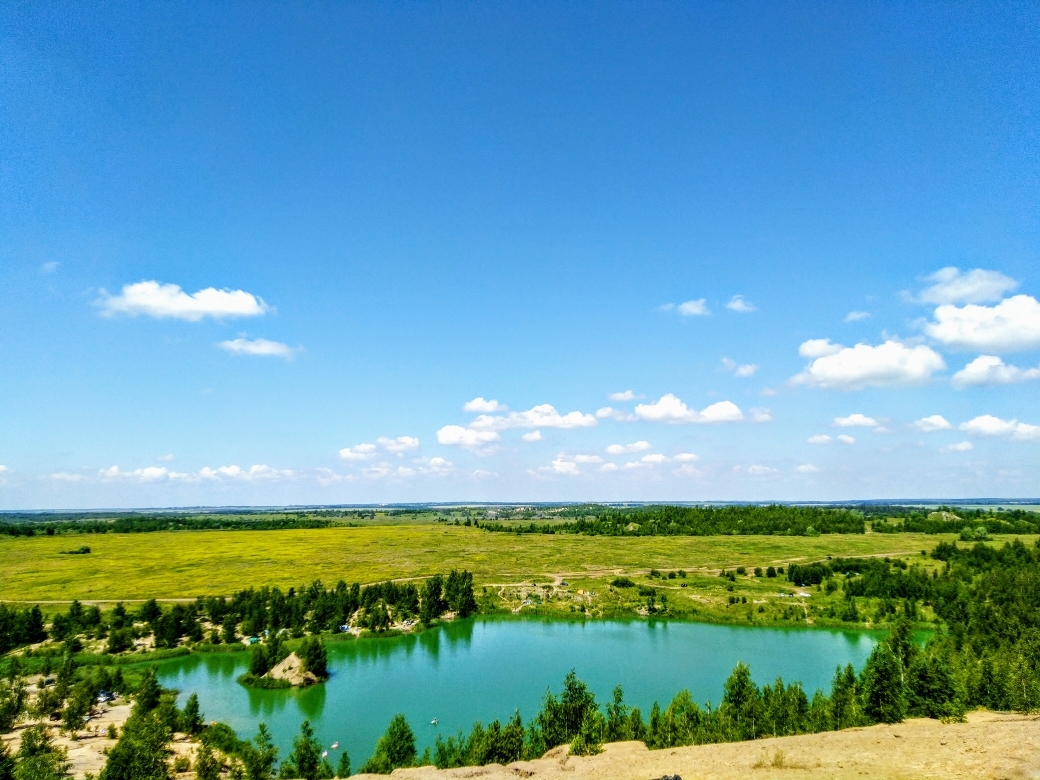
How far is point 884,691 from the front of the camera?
36.1 metres

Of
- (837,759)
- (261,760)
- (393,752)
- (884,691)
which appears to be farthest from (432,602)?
(837,759)

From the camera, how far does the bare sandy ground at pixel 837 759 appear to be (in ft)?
74.7

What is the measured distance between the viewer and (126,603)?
8531cm

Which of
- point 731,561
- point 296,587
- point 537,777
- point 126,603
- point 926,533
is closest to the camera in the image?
point 537,777

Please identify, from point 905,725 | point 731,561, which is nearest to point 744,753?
point 905,725

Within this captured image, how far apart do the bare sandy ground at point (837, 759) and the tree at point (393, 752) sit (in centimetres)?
395

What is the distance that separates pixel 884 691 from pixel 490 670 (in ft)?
132

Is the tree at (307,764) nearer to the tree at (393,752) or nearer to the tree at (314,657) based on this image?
the tree at (393,752)

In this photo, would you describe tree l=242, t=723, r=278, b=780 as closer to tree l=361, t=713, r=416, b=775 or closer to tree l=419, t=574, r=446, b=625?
tree l=361, t=713, r=416, b=775

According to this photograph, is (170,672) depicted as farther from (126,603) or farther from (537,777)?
(537,777)

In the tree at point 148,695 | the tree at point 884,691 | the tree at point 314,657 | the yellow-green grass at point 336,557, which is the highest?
the tree at point 884,691

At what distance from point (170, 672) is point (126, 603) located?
32.9m

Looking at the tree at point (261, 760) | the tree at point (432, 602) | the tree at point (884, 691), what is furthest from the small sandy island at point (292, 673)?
the tree at point (884, 691)

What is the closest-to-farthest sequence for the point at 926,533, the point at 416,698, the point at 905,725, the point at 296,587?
the point at 905,725 < the point at 416,698 < the point at 296,587 < the point at 926,533
